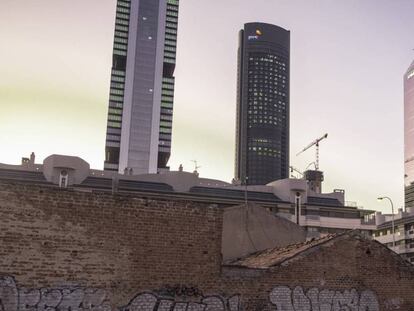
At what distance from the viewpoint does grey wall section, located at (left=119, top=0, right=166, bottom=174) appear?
17600 cm

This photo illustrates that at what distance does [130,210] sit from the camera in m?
13.6

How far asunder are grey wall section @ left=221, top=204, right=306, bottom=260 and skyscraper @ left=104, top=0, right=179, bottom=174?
150737 millimetres

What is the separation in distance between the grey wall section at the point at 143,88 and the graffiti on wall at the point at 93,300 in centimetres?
16031

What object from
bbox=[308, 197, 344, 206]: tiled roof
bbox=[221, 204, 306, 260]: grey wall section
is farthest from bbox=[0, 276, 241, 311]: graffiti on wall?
bbox=[308, 197, 344, 206]: tiled roof

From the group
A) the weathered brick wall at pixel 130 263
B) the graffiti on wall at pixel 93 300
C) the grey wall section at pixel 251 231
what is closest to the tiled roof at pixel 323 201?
the grey wall section at pixel 251 231

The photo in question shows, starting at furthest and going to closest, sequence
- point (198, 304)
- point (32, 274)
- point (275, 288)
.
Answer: point (275, 288)
point (198, 304)
point (32, 274)

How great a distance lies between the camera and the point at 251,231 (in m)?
23.7

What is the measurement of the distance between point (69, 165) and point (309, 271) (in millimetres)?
89891

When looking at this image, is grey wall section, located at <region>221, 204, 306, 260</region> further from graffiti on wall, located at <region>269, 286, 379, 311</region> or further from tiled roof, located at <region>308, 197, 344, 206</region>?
tiled roof, located at <region>308, 197, 344, 206</region>

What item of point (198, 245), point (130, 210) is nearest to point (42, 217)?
point (130, 210)

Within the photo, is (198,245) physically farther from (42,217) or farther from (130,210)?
(42,217)

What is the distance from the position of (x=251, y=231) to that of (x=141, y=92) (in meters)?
161

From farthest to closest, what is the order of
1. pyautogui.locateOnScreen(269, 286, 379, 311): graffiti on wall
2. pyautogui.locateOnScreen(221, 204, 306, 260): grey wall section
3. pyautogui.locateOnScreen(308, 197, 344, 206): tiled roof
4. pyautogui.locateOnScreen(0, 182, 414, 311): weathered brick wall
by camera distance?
1. pyautogui.locateOnScreen(308, 197, 344, 206): tiled roof
2. pyautogui.locateOnScreen(221, 204, 306, 260): grey wall section
3. pyautogui.locateOnScreen(269, 286, 379, 311): graffiti on wall
4. pyautogui.locateOnScreen(0, 182, 414, 311): weathered brick wall

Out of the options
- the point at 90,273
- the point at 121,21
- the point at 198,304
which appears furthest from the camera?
the point at 121,21
